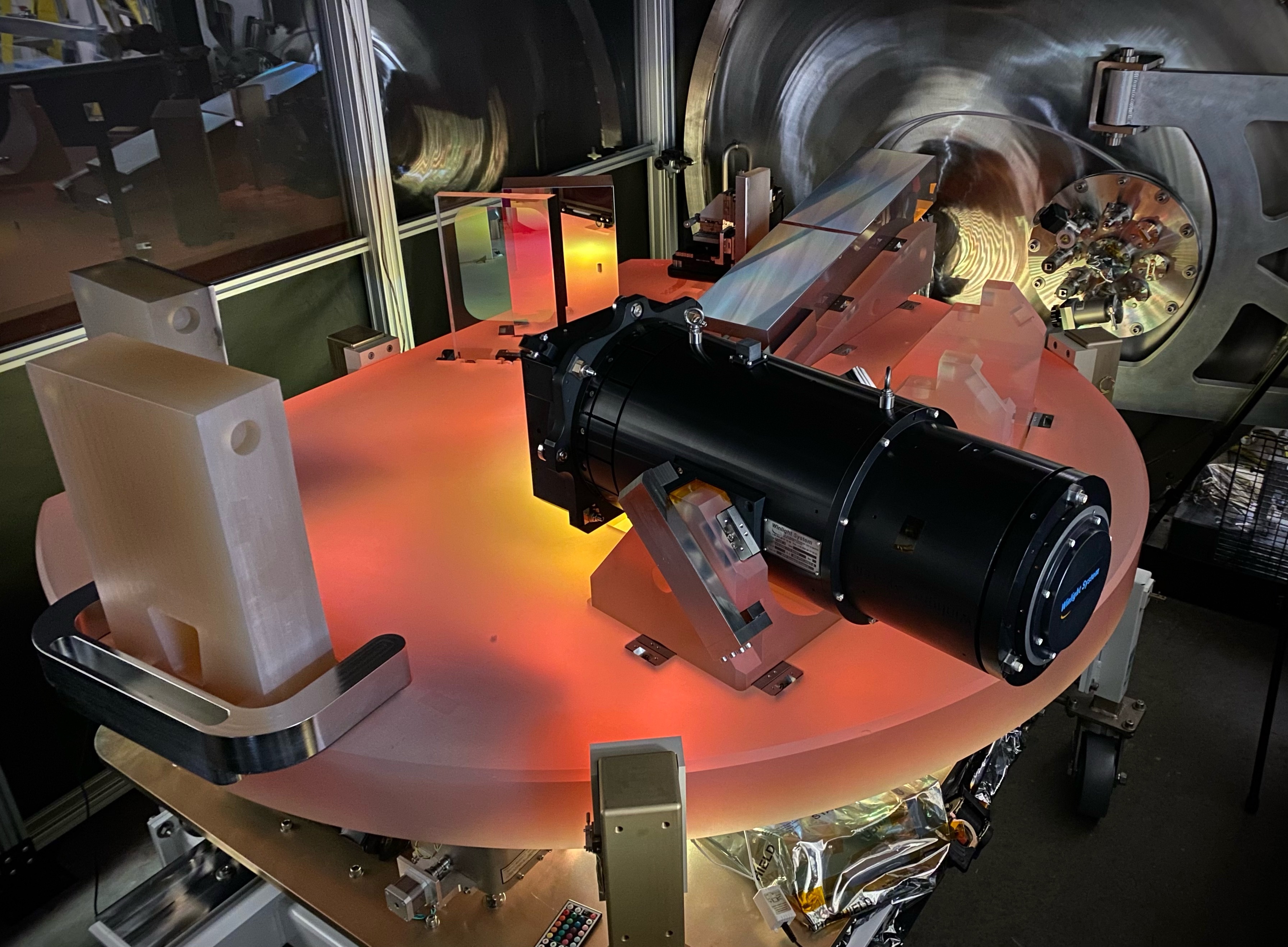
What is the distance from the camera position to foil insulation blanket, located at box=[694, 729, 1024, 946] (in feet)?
5.02

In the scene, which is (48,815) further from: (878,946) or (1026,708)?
(1026,708)

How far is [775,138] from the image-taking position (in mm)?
3699

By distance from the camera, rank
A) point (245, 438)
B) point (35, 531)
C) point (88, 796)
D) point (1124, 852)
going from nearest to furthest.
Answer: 1. point (245, 438)
2. point (35, 531)
3. point (1124, 852)
4. point (88, 796)

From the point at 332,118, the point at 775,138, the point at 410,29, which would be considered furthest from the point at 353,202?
the point at 775,138

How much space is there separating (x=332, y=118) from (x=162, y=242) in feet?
1.96

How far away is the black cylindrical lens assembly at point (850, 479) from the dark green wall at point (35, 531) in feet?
3.86

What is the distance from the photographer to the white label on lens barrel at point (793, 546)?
Result: 139 cm

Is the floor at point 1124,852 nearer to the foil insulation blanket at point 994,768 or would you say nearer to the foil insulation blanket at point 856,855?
the foil insulation blanket at point 994,768

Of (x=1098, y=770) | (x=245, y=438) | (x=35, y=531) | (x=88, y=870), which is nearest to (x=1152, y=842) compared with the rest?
(x=1098, y=770)

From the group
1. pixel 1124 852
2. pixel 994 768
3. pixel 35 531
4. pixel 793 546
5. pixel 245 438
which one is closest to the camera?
pixel 245 438

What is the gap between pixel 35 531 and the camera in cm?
227

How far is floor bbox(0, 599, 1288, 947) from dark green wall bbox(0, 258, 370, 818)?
0.64 feet

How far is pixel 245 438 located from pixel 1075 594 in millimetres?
1022

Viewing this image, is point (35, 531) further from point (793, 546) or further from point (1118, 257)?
point (1118, 257)
